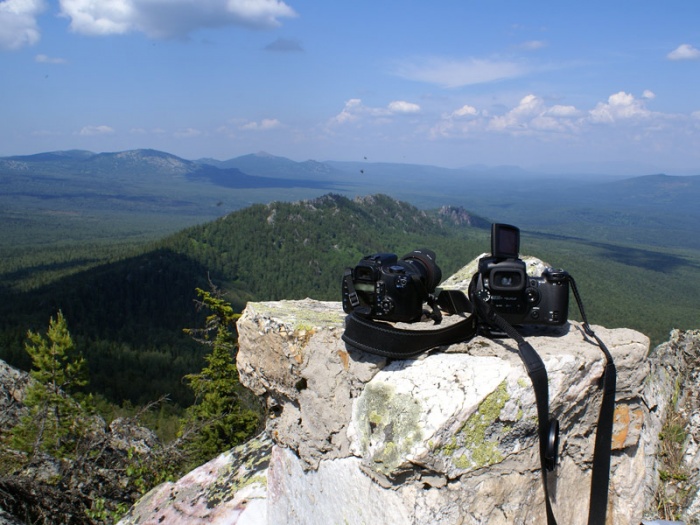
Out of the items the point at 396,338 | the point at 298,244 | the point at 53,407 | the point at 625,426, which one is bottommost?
the point at 298,244

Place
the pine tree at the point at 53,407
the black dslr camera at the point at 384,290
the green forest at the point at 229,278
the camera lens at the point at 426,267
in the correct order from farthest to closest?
1. the green forest at the point at 229,278
2. the pine tree at the point at 53,407
3. the camera lens at the point at 426,267
4. the black dslr camera at the point at 384,290

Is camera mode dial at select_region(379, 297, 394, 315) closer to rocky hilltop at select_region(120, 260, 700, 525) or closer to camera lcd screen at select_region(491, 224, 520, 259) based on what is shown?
rocky hilltop at select_region(120, 260, 700, 525)

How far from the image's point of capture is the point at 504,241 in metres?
4.30

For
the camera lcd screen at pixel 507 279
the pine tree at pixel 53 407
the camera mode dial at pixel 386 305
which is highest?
the camera lcd screen at pixel 507 279

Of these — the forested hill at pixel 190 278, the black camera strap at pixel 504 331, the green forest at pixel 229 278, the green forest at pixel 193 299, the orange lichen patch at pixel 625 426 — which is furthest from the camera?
the green forest at pixel 229 278

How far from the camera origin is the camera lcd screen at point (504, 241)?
14.0ft

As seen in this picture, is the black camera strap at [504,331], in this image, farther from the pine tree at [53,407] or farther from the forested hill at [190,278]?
the forested hill at [190,278]

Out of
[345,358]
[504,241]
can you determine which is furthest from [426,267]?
[345,358]

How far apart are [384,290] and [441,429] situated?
1.19 meters

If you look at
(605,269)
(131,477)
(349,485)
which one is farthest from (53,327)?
(605,269)

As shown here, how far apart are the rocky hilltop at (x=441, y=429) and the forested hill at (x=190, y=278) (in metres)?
33.7

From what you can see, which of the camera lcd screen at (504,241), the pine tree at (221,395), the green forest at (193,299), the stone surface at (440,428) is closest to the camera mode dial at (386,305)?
the stone surface at (440,428)

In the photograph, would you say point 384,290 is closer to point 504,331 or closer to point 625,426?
point 504,331

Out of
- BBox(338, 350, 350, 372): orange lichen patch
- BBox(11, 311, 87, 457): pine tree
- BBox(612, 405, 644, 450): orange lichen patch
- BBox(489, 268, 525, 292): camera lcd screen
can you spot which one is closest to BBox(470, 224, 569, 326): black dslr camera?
BBox(489, 268, 525, 292): camera lcd screen
